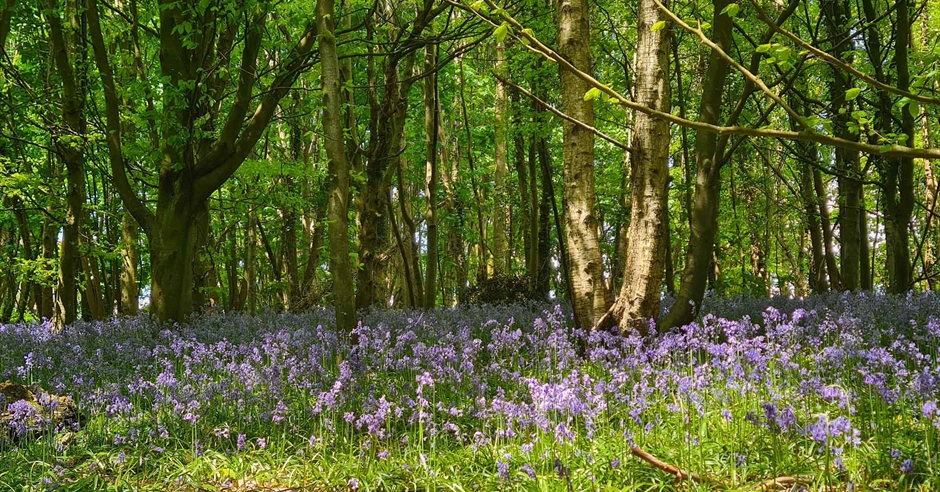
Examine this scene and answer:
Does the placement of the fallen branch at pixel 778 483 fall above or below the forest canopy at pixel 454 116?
below

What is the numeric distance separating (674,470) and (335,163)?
432 cm

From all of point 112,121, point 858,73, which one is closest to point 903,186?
point 858,73

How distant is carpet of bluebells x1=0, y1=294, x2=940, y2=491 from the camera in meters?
3.37

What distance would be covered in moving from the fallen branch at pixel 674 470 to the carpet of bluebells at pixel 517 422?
6 cm

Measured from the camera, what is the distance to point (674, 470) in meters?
3.21

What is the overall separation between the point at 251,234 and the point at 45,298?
6.54 meters

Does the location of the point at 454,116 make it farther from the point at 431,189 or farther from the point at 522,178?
the point at 431,189

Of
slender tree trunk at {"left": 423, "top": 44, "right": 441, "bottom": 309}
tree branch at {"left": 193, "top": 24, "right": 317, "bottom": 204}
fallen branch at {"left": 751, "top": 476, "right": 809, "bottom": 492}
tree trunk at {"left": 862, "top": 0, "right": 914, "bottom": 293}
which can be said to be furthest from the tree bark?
tree trunk at {"left": 862, "top": 0, "right": 914, "bottom": 293}

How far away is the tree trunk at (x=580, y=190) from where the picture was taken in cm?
643

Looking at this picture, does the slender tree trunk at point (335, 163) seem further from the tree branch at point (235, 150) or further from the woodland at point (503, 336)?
the tree branch at point (235, 150)

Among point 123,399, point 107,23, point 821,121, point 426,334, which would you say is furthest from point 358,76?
point 821,121

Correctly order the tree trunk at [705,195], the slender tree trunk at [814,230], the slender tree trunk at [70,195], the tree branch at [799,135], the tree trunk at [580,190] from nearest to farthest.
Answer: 1. the tree branch at [799,135]
2. the tree trunk at [580,190]
3. the tree trunk at [705,195]
4. the slender tree trunk at [70,195]
5. the slender tree trunk at [814,230]

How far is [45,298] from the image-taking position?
19.0 metres

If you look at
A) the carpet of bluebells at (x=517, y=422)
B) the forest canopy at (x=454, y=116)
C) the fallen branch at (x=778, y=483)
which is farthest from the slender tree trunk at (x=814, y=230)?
the fallen branch at (x=778, y=483)
